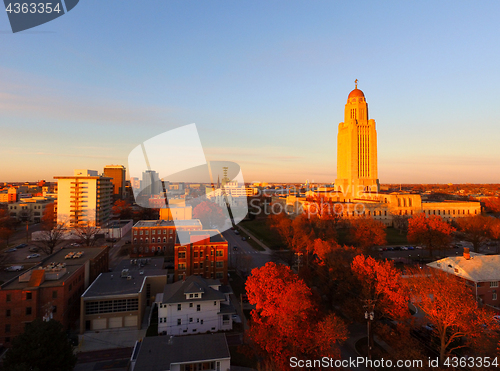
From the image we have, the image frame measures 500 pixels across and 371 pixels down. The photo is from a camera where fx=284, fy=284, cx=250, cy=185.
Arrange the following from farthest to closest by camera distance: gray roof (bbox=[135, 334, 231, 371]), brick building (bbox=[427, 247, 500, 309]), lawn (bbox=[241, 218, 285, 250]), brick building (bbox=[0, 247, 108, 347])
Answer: lawn (bbox=[241, 218, 285, 250]) → brick building (bbox=[427, 247, 500, 309]) → brick building (bbox=[0, 247, 108, 347]) → gray roof (bbox=[135, 334, 231, 371])

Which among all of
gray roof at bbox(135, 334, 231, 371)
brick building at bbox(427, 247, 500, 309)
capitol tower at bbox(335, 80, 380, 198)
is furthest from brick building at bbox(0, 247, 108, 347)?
capitol tower at bbox(335, 80, 380, 198)

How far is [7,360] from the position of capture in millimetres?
14195

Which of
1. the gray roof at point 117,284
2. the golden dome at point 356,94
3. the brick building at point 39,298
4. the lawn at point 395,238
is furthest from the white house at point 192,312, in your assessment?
the golden dome at point 356,94

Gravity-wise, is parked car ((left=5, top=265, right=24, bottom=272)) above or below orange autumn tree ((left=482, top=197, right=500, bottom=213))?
below

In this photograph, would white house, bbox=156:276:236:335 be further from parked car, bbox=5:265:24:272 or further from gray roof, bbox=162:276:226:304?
parked car, bbox=5:265:24:272

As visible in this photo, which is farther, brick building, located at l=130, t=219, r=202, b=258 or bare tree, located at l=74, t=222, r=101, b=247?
bare tree, located at l=74, t=222, r=101, b=247

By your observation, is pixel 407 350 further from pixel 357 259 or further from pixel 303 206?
pixel 303 206

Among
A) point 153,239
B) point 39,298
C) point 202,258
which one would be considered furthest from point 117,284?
point 153,239

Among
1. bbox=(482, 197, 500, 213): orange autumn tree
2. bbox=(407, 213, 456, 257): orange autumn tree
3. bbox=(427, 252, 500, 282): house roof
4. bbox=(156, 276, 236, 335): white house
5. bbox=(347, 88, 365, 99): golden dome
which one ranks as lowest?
bbox=(156, 276, 236, 335): white house

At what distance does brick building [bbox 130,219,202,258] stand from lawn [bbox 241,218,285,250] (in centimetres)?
1441

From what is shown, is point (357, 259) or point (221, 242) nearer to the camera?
point (357, 259)

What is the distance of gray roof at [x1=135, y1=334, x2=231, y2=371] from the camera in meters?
15.5

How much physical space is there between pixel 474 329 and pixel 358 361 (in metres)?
6.66

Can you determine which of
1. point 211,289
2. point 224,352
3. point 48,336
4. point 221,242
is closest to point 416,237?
point 221,242
